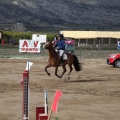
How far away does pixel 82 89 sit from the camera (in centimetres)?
2072

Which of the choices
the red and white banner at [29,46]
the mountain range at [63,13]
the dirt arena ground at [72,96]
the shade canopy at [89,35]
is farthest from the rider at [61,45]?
the mountain range at [63,13]

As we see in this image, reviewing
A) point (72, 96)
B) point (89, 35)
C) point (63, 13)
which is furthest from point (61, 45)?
point (63, 13)

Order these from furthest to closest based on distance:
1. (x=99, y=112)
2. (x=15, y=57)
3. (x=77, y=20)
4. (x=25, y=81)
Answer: (x=77, y=20) → (x=15, y=57) → (x=99, y=112) → (x=25, y=81)

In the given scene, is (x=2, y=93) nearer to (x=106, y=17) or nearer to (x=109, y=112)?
(x=109, y=112)

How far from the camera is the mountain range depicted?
389ft

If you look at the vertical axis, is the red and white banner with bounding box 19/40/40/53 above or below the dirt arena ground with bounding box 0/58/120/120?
above

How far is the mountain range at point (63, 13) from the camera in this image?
11844cm

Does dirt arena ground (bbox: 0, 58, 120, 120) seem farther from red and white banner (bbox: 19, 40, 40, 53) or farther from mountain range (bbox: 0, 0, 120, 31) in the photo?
mountain range (bbox: 0, 0, 120, 31)

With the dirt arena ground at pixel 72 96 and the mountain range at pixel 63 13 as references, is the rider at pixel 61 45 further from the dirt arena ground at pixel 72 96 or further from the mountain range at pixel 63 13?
the mountain range at pixel 63 13

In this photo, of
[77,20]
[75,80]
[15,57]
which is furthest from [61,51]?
[77,20]

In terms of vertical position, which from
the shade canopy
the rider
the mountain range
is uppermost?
the mountain range

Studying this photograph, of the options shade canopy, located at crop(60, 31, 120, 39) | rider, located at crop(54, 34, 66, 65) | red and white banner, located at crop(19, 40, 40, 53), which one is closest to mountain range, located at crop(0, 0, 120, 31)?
shade canopy, located at crop(60, 31, 120, 39)

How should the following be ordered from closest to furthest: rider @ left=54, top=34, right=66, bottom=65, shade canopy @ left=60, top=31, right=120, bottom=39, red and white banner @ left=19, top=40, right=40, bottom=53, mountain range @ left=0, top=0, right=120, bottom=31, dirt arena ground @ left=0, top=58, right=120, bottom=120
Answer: dirt arena ground @ left=0, top=58, right=120, bottom=120
rider @ left=54, top=34, right=66, bottom=65
red and white banner @ left=19, top=40, right=40, bottom=53
shade canopy @ left=60, top=31, right=120, bottom=39
mountain range @ left=0, top=0, right=120, bottom=31

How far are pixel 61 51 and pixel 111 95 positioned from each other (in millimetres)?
6061
